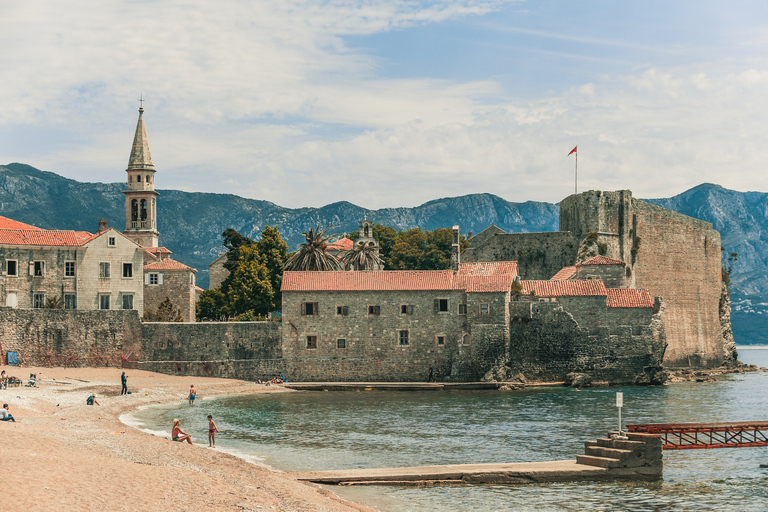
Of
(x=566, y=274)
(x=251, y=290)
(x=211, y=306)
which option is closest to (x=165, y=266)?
(x=211, y=306)

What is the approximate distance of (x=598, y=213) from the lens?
7656cm

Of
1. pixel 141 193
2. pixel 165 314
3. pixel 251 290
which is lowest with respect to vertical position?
pixel 165 314

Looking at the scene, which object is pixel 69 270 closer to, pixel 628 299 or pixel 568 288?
pixel 568 288

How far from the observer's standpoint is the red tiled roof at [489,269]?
61.5m

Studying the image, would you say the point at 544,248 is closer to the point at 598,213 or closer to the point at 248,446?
the point at 598,213

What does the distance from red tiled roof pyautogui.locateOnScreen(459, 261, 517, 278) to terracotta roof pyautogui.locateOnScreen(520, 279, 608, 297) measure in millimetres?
1920

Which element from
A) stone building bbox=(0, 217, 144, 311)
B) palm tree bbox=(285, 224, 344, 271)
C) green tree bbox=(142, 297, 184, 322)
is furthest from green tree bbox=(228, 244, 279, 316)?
stone building bbox=(0, 217, 144, 311)

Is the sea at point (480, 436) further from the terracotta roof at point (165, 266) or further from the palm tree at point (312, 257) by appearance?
the terracotta roof at point (165, 266)

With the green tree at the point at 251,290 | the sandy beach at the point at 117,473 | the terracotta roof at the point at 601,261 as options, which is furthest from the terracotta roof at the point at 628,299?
the sandy beach at the point at 117,473

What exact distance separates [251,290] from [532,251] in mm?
28762

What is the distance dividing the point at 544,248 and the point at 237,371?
34571 millimetres

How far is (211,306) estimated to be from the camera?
72438mm

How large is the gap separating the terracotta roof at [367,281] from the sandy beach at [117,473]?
22615mm

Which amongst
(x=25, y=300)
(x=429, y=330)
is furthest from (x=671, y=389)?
(x=25, y=300)
